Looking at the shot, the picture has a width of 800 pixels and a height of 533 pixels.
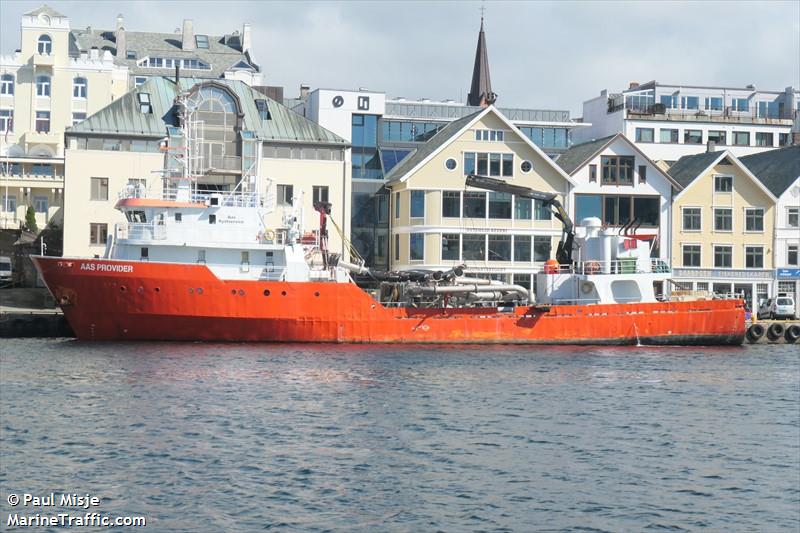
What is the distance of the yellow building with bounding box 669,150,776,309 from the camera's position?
57906 mm

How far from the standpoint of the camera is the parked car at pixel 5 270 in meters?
53.3

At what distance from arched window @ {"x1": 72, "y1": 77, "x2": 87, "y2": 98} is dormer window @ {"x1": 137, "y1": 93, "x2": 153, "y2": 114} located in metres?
15.1

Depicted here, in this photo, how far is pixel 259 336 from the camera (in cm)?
4162

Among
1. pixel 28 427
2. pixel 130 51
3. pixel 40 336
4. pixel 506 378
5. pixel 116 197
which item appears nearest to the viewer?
pixel 28 427

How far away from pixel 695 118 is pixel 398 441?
Answer: 5455cm

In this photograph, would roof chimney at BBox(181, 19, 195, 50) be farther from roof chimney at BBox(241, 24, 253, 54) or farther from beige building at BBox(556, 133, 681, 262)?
beige building at BBox(556, 133, 681, 262)

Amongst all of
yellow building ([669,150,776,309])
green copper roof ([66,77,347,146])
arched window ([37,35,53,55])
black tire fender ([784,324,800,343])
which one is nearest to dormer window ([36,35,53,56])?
arched window ([37,35,53,55])

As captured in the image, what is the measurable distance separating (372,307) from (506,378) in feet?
33.3

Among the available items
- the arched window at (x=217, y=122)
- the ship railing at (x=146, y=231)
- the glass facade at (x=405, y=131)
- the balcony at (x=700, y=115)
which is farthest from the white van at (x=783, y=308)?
the ship railing at (x=146, y=231)

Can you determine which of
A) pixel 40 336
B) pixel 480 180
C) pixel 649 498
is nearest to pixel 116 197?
pixel 40 336

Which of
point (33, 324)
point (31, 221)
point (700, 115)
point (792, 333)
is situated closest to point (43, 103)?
point (31, 221)

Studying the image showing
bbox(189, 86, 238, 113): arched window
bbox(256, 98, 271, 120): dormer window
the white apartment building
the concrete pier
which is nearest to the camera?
the concrete pier

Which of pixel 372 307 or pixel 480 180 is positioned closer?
pixel 372 307

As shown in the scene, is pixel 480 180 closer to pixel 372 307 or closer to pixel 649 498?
pixel 372 307
